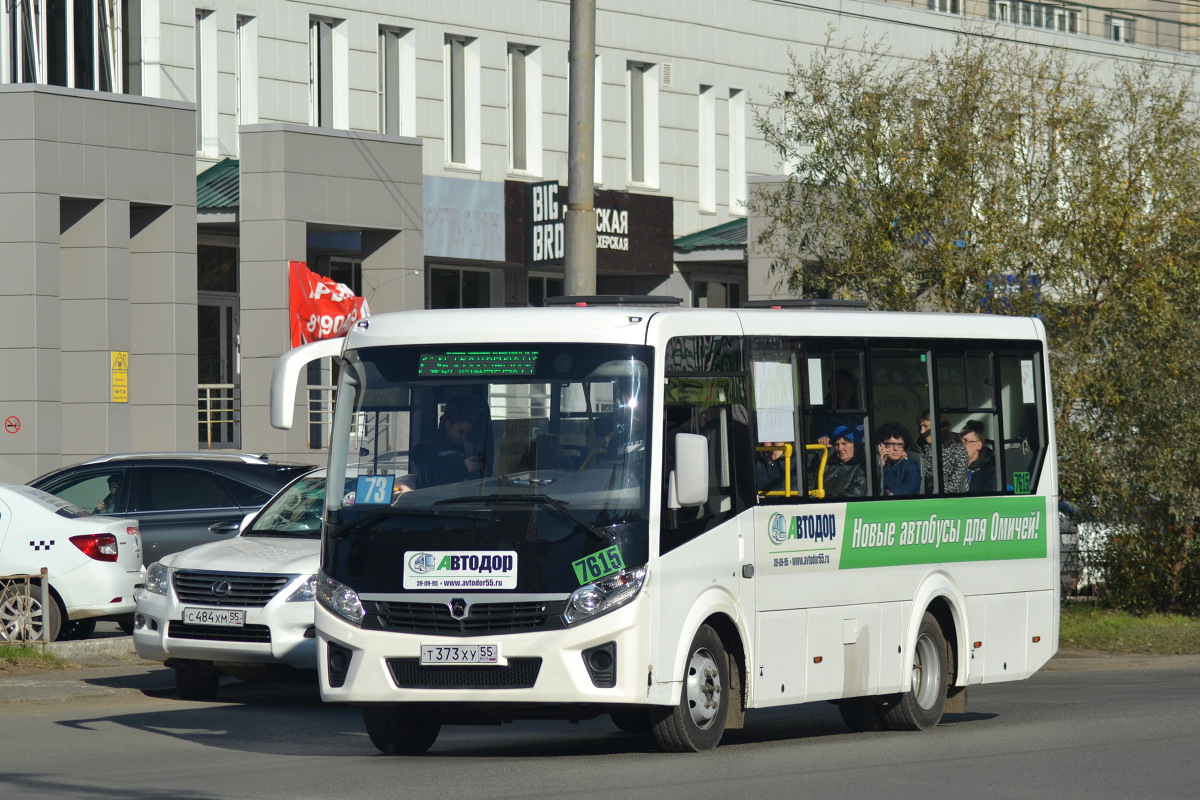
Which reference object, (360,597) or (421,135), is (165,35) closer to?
(421,135)

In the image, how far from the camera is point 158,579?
1472cm

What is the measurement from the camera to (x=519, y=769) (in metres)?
11.1

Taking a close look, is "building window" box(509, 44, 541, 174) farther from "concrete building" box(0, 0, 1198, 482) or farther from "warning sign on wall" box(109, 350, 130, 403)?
"warning sign on wall" box(109, 350, 130, 403)

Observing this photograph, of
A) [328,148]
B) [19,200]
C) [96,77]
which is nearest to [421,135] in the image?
[328,148]

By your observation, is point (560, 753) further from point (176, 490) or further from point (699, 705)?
point (176, 490)

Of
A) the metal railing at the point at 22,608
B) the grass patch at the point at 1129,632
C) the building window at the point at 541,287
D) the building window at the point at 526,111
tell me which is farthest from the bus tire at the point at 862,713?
the building window at the point at 541,287

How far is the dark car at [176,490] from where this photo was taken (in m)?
18.5

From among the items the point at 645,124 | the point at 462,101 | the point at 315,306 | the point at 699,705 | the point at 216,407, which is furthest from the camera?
the point at 645,124

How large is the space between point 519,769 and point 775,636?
1.83 metres

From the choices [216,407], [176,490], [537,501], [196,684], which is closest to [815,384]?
[537,501]

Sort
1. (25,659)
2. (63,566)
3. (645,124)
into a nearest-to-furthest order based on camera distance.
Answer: (25,659), (63,566), (645,124)

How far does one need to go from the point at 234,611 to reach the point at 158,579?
0.82 m

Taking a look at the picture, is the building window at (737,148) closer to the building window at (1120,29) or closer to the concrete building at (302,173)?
the concrete building at (302,173)

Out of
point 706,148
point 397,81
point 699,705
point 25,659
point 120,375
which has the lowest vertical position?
point 25,659
